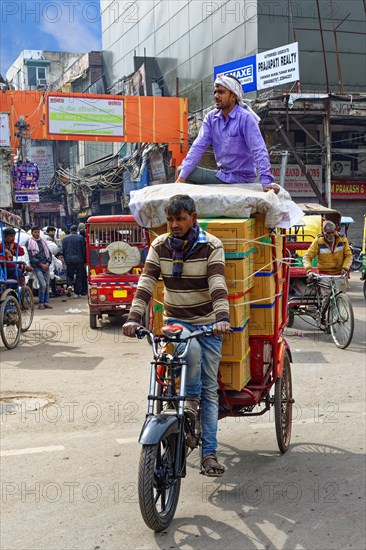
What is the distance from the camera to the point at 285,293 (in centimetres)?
538

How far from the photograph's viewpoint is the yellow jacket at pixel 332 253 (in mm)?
9664

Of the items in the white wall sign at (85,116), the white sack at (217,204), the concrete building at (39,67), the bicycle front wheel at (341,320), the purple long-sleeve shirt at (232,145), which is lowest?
the bicycle front wheel at (341,320)

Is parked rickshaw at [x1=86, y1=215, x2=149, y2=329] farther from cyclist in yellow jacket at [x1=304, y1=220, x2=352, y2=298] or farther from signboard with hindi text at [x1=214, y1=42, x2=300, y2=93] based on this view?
signboard with hindi text at [x1=214, y1=42, x2=300, y2=93]

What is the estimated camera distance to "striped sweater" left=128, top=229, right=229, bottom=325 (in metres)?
3.99

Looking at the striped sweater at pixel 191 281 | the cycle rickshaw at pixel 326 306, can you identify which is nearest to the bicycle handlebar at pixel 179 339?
the striped sweater at pixel 191 281

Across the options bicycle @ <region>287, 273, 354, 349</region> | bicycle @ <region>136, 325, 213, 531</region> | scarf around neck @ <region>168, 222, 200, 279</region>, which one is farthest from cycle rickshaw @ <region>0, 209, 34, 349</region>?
bicycle @ <region>136, 325, 213, 531</region>

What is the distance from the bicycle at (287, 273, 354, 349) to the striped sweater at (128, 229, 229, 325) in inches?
211

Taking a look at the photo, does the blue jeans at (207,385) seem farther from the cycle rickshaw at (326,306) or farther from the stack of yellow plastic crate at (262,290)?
the cycle rickshaw at (326,306)

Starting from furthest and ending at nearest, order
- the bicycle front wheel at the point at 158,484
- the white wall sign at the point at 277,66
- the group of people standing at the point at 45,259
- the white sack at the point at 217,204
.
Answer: the white wall sign at the point at 277,66
the group of people standing at the point at 45,259
the white sack at the point at 217,204
the bicycle front wheel at the point at 158,484

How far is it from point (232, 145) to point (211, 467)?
8.70 feet

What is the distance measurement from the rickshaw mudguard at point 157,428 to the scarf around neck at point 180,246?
93cm

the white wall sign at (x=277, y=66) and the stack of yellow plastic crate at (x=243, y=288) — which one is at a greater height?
the white wall sign at (x=277, y=66)

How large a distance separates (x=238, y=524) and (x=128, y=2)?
116ft

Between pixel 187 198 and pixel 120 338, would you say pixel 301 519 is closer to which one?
pixel 187 198
